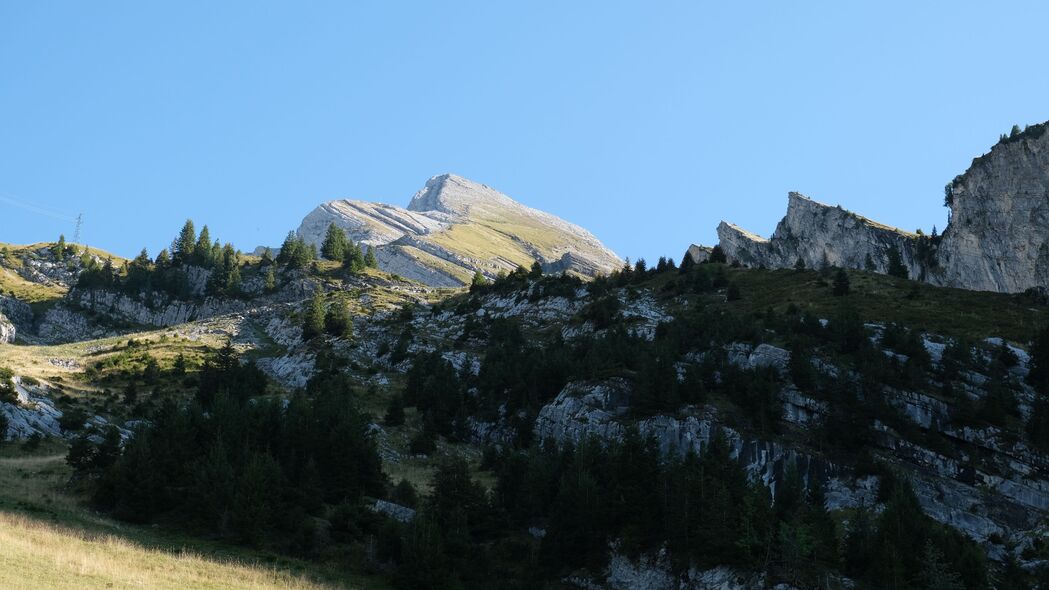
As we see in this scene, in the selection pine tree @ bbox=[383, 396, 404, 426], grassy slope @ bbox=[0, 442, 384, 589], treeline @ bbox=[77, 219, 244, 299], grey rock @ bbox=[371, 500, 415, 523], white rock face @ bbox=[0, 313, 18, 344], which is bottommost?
grassy slope @ bbox=[0, 442, 384, 589]

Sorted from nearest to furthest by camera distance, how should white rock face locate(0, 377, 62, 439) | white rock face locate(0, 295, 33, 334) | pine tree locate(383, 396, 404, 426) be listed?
white rock face locate(0, 377, 62, 439)
pine tree locate(383, 396, 404, 426)
white rock face locate(0, 295, 33, 334)

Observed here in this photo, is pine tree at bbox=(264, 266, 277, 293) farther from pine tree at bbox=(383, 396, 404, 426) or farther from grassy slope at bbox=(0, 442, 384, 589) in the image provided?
grassy slope at bbox=(0, 442, 384, 589)

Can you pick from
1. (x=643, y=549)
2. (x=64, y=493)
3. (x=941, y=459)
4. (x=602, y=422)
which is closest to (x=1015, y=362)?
(x=941, y=459)

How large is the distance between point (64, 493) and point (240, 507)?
13942 mm

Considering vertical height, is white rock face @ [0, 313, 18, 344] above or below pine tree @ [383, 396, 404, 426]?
above

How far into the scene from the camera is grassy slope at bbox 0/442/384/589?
3064cm

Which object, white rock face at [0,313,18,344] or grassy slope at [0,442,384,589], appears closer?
grassy slope at [0,442,384,589]

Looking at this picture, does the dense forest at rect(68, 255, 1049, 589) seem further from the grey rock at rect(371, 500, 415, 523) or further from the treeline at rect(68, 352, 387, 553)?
the grey rock at rect(371, 500, 415, 523)

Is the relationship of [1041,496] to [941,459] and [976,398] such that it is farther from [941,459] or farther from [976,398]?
→ [976,398]

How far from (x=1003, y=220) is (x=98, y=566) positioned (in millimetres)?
173992

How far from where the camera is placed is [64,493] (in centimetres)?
5103

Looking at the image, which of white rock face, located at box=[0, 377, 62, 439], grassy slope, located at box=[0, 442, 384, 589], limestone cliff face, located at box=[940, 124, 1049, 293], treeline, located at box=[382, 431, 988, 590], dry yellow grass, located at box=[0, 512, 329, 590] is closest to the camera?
dry yellow grass, located at box=[0, 512, 329, 590]

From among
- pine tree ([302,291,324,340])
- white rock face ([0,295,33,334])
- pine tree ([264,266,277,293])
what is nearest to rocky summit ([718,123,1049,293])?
pine tree ([302,291,324,340])

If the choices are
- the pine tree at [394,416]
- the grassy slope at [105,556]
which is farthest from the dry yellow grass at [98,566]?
the pine tree at [394,416]
